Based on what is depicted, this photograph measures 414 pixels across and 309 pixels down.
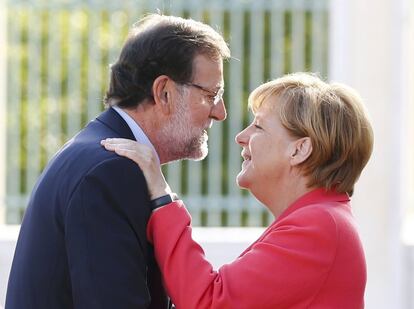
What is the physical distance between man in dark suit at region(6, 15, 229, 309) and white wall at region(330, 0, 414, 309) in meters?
3.14

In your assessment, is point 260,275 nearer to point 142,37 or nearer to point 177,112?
point 177,112

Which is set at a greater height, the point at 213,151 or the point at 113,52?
the point at 113,52

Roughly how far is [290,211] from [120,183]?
57 cm

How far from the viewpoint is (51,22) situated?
6730 mm

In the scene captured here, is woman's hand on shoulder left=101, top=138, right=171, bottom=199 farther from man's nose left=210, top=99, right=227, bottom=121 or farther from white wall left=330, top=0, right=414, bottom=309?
white wall left=330, top=0, right=414, bottom=309

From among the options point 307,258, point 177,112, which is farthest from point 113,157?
point 307,258

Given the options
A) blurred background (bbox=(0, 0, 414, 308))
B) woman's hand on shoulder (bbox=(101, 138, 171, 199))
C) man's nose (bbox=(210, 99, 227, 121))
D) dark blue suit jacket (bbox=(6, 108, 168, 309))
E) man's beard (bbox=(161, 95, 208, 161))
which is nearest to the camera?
dark blue suit jacket (bbox=(6, 108, 168, 309))

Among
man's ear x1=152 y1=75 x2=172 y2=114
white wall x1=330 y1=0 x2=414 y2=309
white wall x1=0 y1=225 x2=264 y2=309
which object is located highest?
man's ear x1=152 y1=75 x2=172 y2=114

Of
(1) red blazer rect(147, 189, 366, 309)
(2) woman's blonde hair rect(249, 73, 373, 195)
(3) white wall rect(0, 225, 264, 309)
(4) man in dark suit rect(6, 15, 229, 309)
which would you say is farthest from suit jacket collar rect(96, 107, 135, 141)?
(3) white wall rect(0, 225, 264, 309)

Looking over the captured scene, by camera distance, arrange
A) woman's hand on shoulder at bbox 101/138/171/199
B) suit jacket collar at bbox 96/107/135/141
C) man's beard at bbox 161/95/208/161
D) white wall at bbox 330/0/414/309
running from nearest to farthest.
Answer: woman's hand on shoulder at bbox 101/138/171/199, suit jacket collar at bbox 96/107/135/141, man's beard at bbox 161/95/208/161, white wall at bbox 330/0/414/309

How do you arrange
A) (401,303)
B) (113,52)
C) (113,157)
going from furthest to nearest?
(113,52), (401,303), (113,157)

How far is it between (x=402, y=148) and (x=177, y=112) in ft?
11.2

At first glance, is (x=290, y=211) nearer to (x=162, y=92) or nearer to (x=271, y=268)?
(x=271, y=268)

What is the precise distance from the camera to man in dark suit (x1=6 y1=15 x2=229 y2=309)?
2.78 metres
